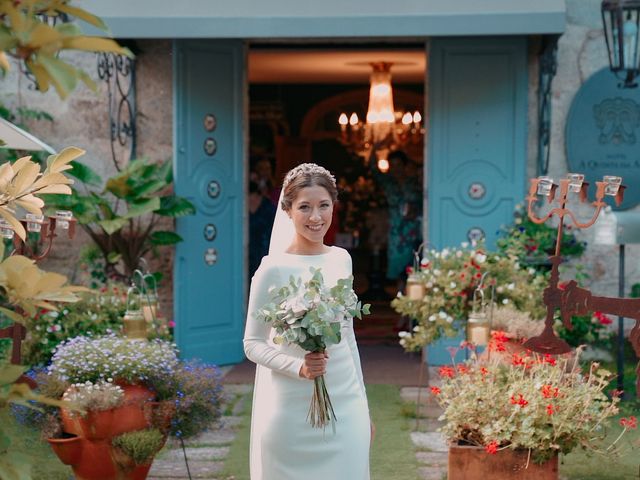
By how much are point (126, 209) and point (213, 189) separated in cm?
82

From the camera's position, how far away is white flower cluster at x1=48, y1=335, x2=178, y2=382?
5.53 meters

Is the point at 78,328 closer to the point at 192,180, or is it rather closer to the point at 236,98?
the point at 192,180

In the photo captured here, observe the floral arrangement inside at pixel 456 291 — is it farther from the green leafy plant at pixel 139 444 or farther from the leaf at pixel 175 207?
the green leafy plant at pixel 139 444

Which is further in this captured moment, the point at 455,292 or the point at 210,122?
the point at 210,122

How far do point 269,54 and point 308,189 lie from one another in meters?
9.03

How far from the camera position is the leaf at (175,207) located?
934 cm

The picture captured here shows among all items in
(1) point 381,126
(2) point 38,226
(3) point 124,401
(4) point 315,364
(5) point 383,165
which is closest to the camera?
(4) point 315,364

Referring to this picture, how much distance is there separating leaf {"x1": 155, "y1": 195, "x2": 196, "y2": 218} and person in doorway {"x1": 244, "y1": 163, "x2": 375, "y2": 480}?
5271mm

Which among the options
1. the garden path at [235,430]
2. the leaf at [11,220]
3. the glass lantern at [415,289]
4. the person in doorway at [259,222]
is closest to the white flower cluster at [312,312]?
the leaf at [11,220]

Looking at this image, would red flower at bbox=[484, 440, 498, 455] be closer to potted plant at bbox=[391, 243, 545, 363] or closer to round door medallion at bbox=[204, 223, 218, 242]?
potted plant at bbox=[391, 243, 545, 363]

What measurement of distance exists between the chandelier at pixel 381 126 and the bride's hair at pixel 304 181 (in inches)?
346

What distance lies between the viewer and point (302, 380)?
13.2 feet

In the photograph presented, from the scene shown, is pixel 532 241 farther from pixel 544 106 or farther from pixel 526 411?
pixel 526 411

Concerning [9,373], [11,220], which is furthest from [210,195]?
[9,373]
